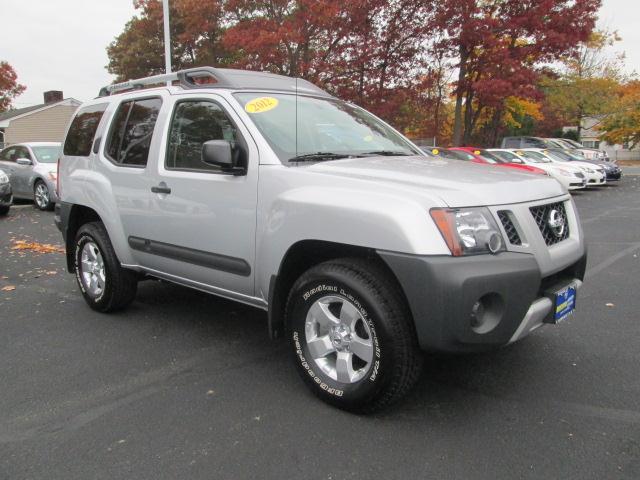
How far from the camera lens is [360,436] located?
9.17 feet

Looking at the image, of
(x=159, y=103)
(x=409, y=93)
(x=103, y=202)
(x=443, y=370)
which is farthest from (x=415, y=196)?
(x=409, y=93)

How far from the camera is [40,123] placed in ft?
133

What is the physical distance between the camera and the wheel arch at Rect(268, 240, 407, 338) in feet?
9.80

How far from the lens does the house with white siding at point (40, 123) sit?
40219 mm

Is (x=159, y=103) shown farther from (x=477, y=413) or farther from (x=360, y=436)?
(x=477, y=413)

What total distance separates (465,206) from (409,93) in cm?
1637

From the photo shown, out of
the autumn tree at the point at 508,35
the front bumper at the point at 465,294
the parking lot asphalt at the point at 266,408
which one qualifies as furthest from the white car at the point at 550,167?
the front bumper at the point at 465,294

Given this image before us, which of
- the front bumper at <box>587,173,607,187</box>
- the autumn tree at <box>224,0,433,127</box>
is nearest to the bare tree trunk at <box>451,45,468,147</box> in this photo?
the autumn tree at <box>224,0,433,127</box>

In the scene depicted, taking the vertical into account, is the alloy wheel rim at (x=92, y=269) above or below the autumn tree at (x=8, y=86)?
below

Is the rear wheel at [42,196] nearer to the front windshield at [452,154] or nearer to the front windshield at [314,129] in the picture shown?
the front windshield at [452,154]

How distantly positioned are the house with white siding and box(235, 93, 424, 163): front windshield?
41.2 metres

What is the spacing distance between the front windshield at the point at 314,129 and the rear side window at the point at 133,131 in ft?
3.06

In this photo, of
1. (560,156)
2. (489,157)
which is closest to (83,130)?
(489,157)

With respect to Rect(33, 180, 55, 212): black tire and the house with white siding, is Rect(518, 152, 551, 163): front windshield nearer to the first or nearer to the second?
Rect(33, 180, 55, 212): black tire
